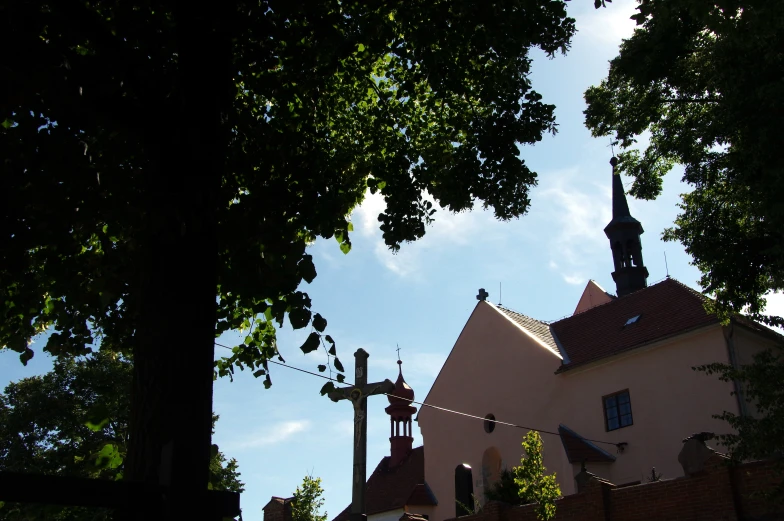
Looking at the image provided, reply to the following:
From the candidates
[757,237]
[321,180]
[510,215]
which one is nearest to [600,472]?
[757,237]

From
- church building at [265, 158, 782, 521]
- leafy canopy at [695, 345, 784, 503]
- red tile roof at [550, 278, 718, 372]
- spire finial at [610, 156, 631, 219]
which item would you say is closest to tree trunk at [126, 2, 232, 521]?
leafy canopy at [695, 345, 784, 503]

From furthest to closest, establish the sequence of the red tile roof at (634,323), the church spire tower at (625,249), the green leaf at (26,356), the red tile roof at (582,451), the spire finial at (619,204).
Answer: the spire finial at (619,204) → the church spire tower at (625,249) → the red tile roof at (634,323) → the red tile roof at (582,451) → the green leaf at (26,356)

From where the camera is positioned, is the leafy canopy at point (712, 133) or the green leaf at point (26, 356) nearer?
the green leaf at point (26, 356)

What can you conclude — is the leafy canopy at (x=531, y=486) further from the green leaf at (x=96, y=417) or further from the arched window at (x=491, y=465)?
the green leaf at (x=96, y=417)

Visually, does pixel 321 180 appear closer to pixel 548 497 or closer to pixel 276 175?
pixel 276 175

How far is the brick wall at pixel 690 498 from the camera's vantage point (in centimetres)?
1323

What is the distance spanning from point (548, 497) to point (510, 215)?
10413 millimetres

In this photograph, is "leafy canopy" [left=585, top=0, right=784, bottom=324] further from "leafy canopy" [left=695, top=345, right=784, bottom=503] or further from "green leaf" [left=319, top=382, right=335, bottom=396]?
"green leaf" [left=319, top=382, right=335, bottom=396]

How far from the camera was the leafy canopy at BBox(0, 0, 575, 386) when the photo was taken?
490 centimetres

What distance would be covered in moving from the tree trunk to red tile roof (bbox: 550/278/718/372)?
20621mm

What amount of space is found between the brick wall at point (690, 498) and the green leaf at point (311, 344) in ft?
30.8

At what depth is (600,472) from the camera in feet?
75.9

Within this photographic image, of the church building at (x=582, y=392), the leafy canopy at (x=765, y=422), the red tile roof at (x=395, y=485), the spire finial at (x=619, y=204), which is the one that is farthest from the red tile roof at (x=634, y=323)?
the leafy canopy at (x=765, y=422)

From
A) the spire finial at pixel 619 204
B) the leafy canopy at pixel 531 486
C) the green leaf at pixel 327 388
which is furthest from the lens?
the spire finial at pixel 619 204
